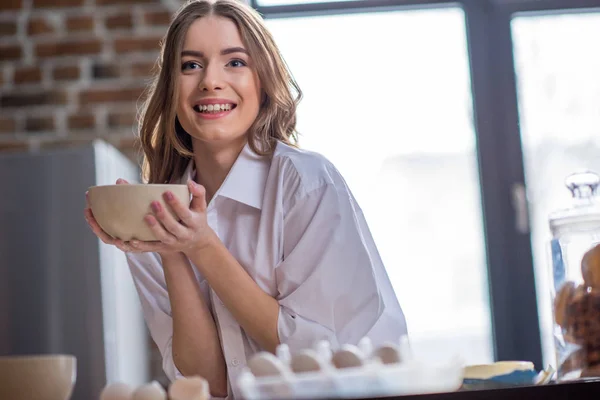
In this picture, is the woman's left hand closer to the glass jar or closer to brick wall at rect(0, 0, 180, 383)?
the glass jar

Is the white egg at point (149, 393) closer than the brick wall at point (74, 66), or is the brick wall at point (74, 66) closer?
the white egg at point (149, 393)

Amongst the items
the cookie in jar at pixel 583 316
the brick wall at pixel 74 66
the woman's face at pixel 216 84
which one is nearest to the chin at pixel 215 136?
the woman's face at pixel 216 84

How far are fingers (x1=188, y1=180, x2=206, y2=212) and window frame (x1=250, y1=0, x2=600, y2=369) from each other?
2326mm

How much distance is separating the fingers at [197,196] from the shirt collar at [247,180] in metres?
0.29

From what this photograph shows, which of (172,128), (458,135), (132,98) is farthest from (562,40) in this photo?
(172,128)

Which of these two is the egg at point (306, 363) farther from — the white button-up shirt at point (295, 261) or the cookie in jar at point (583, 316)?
the white button-up shirt at point (295, 261)

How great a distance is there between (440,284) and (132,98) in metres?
1.42

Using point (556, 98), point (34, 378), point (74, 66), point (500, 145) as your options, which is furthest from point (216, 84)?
point (556, 98)

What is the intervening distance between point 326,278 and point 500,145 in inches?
86.9

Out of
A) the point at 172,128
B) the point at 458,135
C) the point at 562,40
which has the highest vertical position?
the point at 562,40

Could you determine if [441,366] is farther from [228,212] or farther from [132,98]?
[132,98]

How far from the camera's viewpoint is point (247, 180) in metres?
1.48

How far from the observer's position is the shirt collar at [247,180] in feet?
4.80

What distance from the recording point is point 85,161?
2.58 metres
